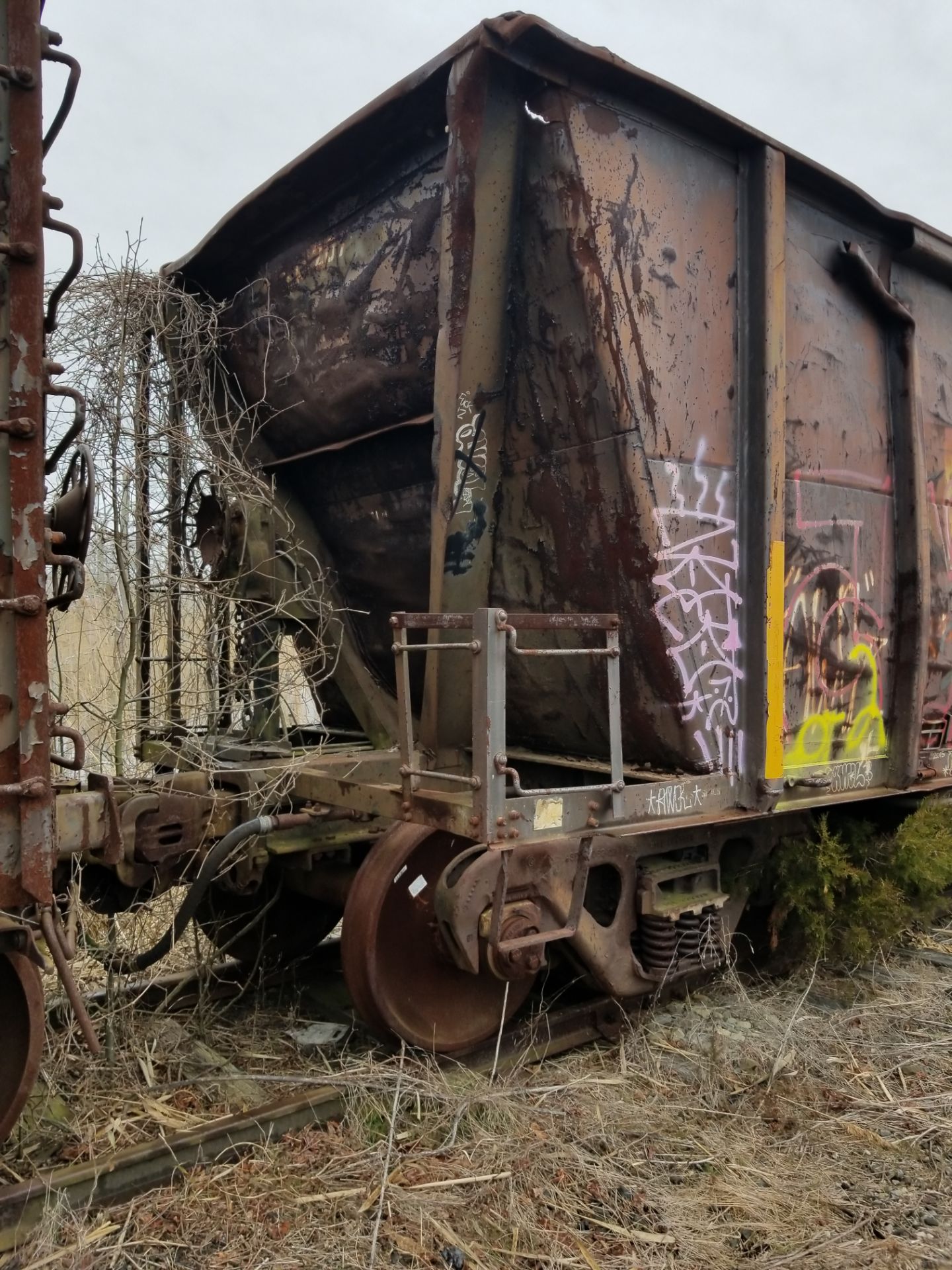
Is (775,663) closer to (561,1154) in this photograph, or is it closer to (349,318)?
(561,1154)

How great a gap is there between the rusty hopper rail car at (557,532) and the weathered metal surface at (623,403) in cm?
2

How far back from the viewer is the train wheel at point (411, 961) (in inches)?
144

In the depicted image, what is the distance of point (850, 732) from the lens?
446 cm

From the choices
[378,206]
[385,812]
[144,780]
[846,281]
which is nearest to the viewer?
[385,812]

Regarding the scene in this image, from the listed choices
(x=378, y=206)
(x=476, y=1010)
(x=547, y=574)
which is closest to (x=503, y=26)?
(x=378, y=206)

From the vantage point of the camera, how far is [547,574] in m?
4.03

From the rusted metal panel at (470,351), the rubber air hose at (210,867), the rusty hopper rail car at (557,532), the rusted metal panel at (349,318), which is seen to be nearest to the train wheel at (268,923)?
the rusty hopper rail car at (557,532)

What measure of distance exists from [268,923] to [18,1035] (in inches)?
78.5

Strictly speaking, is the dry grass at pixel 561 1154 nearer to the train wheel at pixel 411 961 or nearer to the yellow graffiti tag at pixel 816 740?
the train wheel at pixel 411 961

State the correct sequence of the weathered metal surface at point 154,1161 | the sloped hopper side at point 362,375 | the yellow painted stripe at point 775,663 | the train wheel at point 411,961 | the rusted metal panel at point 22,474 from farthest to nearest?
the sloped hopper side at point 362,375, the yellow painted stripe at point 775,663, the train wheel at point 411,961, the weathered metal surface at point 154,1161, the rusted metal panel at point 22,474

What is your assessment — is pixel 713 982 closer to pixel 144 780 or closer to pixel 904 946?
pixel 904 946

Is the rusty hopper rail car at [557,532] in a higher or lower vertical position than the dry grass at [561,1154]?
higher

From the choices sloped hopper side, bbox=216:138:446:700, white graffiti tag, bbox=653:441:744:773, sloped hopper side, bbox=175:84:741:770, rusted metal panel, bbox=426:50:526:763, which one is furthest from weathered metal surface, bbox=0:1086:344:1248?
sloped hopper side, bbox=216:138:446:700

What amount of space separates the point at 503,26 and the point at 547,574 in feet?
6.38
